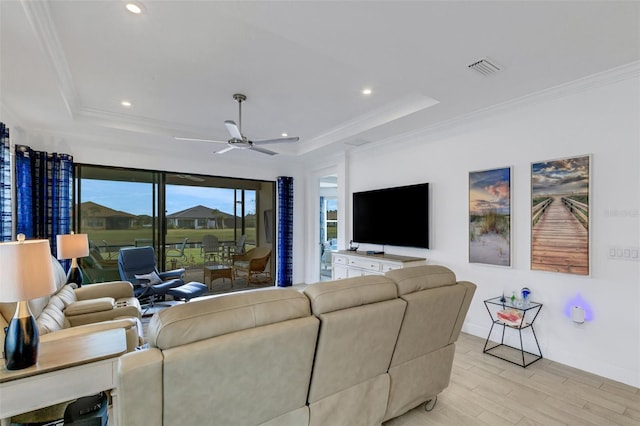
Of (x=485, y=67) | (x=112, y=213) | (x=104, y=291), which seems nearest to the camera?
(x=485, y=67)

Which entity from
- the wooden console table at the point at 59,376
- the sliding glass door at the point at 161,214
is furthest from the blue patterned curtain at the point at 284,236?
the wooden console table at the point at 59,376

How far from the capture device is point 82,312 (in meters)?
2.85

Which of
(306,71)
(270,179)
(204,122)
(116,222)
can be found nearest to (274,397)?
(306,71)

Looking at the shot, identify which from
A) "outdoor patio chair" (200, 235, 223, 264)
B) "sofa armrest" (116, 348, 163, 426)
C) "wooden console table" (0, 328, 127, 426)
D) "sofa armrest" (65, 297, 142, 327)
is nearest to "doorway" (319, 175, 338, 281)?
"outdoor patio chair" (200, 235, 223, 264)

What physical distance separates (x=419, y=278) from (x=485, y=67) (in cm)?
193

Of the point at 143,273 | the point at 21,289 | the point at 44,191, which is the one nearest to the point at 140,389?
the point at 21,289

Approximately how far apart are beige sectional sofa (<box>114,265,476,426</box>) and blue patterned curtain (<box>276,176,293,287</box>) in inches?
179

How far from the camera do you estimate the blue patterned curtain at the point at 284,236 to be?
21.0 feet

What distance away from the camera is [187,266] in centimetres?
566

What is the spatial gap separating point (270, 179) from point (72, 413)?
505cm

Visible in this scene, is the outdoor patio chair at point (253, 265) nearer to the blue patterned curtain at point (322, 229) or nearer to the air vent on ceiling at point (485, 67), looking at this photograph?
the blue patterned curtain at point (322, 229)

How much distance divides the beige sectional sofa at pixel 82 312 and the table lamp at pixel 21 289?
1.28 feet

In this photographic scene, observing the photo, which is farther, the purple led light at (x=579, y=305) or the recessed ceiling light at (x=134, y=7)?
the purple led light at (x=579, y=305)

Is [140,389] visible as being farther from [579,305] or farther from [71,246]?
[579,305]
